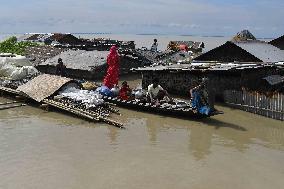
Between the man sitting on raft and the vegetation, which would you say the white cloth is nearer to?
the man sitting on raft

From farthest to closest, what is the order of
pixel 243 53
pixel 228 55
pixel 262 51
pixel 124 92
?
pixel 228 55, pixel 262 51, pixel 243 53, pixel 124 92

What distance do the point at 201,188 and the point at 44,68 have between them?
19.8 meters

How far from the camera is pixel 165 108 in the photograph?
1648 cm

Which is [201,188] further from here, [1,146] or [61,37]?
[61,37]

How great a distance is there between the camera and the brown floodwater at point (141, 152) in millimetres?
10445

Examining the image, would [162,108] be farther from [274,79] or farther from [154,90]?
[274,79]

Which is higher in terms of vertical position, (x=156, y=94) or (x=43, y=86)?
(x=43, y=86)

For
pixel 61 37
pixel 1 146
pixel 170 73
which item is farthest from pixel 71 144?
pixel 61 37

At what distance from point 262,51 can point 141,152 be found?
1298 cm

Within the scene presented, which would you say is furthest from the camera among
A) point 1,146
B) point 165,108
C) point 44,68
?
point 44,68

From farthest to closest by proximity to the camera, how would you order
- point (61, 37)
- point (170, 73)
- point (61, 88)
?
point (61, 37) → point (170, 73) → point (61, 88)

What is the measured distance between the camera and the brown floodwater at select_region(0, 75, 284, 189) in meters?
10.4

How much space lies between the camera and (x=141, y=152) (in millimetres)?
12594

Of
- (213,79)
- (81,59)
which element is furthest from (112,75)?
(81,59)
